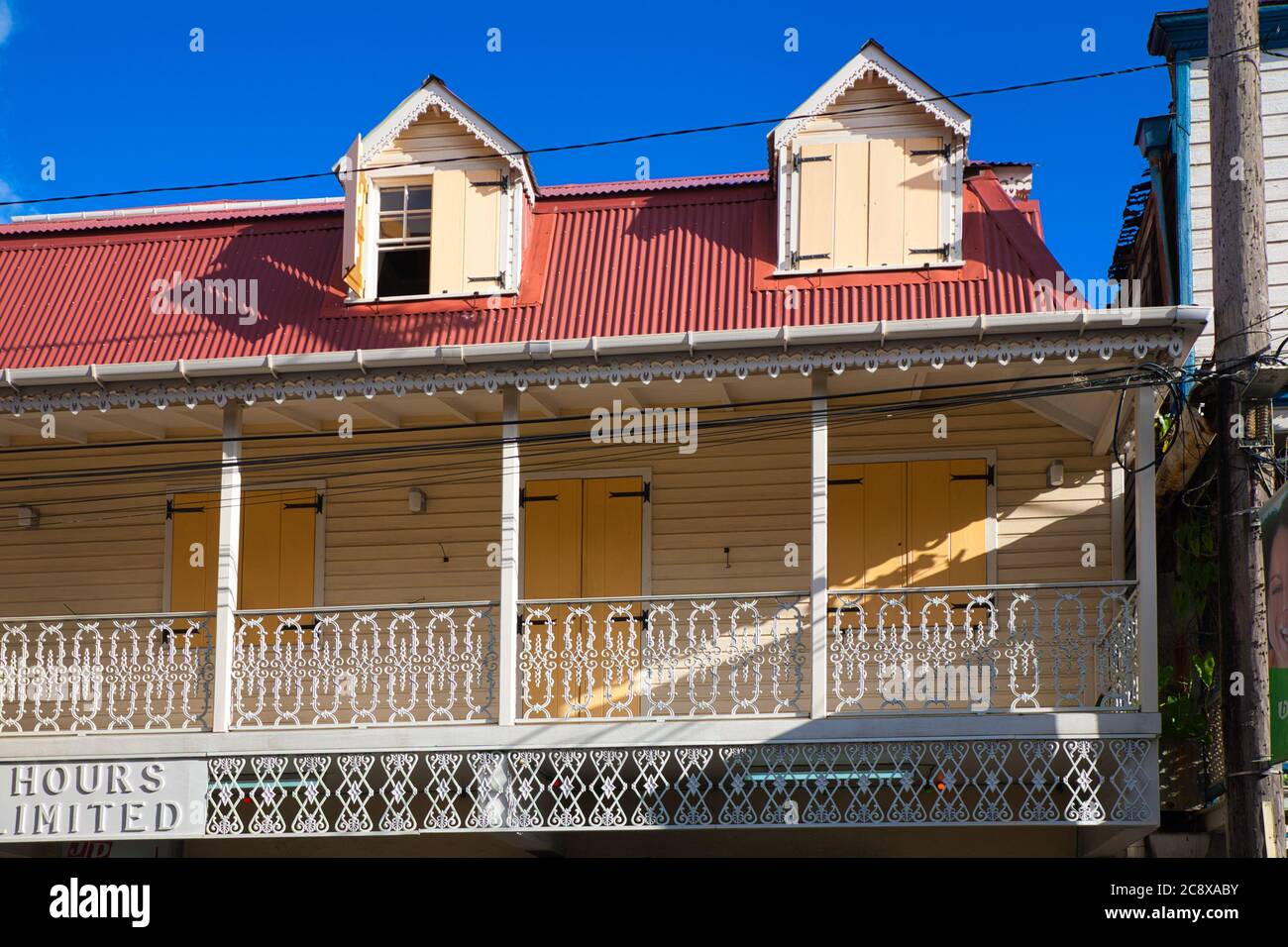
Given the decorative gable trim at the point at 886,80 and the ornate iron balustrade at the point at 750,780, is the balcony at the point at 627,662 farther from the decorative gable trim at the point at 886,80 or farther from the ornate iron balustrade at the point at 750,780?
the decorative gable trim at the point at 886,80

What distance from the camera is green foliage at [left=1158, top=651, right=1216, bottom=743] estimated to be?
1325 cm

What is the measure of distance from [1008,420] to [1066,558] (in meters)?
1.27

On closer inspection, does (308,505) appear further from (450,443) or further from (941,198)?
(941,198)

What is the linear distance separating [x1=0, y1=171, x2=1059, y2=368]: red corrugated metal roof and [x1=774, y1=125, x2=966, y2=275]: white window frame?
3.3 inches

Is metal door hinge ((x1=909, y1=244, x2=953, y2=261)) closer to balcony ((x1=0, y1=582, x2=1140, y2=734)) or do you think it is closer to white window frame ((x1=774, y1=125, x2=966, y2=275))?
white window frame ((x1=774, y1=125, x2=966, y2=275))

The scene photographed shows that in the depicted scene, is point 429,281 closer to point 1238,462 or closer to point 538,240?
point 538,240

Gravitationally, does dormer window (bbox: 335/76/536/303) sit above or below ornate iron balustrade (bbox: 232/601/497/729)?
above

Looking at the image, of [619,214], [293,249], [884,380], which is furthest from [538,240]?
[884,380]

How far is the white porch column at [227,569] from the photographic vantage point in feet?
43.7

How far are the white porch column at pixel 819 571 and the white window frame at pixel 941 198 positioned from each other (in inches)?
62.0

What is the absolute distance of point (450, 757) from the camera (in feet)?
42.3

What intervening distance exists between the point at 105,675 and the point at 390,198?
191 inches

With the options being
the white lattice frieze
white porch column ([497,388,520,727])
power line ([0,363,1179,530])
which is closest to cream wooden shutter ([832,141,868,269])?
power line ([0,363,1179,530])

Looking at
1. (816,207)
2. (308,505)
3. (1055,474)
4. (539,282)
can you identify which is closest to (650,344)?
(539,282)
